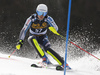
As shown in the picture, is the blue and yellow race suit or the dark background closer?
the blue and yellow race suit

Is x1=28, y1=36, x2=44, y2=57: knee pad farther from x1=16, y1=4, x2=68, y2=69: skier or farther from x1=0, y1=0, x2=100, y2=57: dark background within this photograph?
x1=0, y1=0, x2=100, y2=57: dark background

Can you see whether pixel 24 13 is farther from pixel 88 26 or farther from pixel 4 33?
pixel 88 26

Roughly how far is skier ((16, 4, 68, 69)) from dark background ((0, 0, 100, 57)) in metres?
6.90

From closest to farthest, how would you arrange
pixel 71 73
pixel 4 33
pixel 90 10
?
pixel 71 73, pixel 4 33, pixel 90 10

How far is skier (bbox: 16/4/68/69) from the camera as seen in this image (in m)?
3.26

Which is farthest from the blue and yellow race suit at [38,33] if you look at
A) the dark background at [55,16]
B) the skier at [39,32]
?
the dark background at [55,16]

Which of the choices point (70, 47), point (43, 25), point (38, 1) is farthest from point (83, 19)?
point (43, 25)

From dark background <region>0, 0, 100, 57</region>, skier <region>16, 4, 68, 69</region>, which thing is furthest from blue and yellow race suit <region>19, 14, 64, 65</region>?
dark background <region>0, 0, 100, 57</region>

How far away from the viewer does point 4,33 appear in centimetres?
1123

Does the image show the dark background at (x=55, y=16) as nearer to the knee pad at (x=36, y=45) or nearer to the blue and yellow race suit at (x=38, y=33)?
the blue and yellow race suit at (x=38, y=33)

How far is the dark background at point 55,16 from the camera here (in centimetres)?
1083

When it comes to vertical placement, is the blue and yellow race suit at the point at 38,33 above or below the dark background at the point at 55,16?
below

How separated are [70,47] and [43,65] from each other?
2853 mm

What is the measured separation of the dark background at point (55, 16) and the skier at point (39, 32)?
690cm
